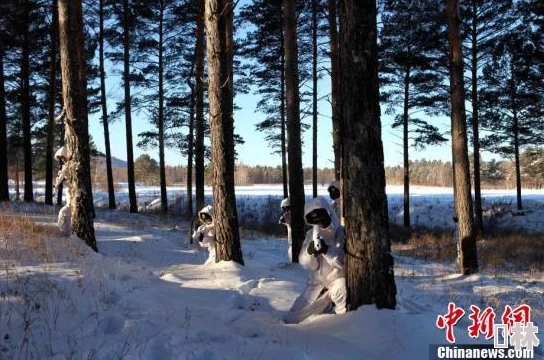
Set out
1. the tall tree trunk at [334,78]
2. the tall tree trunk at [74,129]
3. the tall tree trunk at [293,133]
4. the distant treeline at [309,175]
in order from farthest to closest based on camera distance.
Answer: the distant treeline at [309,175] < the tall tree trunk at [334,78] < the tall tree trunk at [293,133] < the tall tree trunk at [74,129]

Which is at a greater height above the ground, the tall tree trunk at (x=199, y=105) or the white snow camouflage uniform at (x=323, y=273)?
the tall tree trunk at (x=199, y=105)

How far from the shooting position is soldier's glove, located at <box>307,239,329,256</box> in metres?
4.88

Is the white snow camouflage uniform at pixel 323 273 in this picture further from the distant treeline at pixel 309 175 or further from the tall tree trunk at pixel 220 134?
the distant treeline at pixel 309 175

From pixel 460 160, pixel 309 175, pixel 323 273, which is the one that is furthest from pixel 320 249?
pixel 309 175

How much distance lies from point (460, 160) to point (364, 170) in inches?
279

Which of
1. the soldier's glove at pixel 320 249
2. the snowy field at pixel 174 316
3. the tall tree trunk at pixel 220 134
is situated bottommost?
the snowy field at pixel 174 316

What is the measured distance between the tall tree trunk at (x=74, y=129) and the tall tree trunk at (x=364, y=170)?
5233 millimetres

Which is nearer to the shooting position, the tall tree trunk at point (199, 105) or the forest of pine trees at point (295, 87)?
the forest of pine trees at point (295, 87)

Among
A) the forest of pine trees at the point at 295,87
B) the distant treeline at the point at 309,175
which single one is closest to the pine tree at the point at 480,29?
the forest of pine trees at the point at 295,87

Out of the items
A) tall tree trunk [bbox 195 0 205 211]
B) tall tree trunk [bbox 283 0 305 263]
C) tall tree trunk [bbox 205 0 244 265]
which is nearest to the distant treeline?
tall tree trunk [bbox 195 0 205 211]

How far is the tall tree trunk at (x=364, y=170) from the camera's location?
4.52 meters

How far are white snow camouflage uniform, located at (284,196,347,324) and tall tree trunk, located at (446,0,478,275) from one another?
21.4 feet

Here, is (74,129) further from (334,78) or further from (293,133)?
(334,78)

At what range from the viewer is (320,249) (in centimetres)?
487
